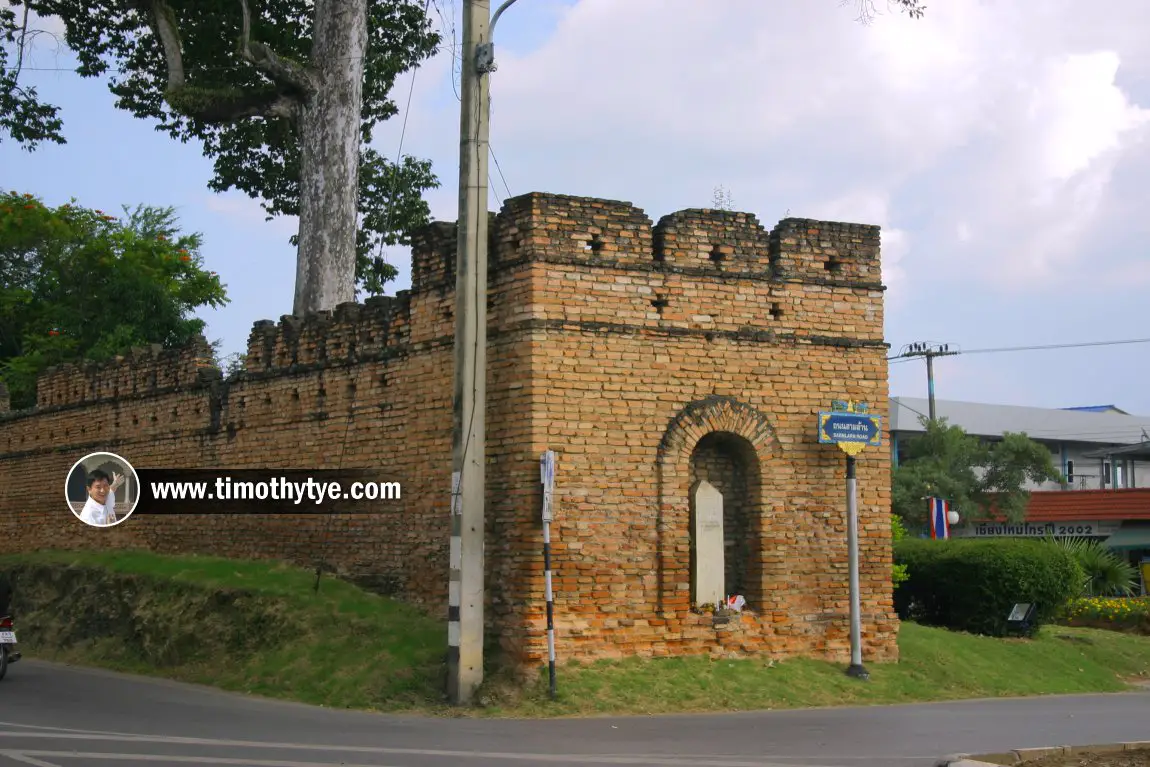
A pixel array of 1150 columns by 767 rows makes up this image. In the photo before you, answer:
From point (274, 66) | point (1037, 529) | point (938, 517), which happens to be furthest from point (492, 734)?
point (1037, 529)

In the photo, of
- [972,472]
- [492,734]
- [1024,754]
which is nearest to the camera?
[1024,754]

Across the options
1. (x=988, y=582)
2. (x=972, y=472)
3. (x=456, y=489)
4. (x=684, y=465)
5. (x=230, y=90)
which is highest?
(x=230, y=90)

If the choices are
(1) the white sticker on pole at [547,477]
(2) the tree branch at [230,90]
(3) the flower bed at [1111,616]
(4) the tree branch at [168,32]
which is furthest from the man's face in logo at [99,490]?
(3) the flower bed at [1111,616]

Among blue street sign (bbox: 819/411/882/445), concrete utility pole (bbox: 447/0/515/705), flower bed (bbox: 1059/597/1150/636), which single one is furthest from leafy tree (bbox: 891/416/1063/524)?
concrete utility pole (bbox: 447/0/515/705)

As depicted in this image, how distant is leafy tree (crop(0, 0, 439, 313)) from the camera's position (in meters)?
26.2

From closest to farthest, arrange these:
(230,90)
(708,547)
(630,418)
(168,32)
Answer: (630,418) < (708,547) < (230,90) < (168,32)

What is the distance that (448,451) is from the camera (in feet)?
55.5

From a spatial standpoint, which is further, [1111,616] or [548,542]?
[1111,616]

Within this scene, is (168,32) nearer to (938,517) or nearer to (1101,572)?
(938,517)

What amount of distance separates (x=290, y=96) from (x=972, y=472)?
3234cm

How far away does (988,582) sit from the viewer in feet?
67.1

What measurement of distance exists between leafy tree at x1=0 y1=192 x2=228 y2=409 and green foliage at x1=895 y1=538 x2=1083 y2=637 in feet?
51.0

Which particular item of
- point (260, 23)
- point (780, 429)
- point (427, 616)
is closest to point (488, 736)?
point (427, 616)

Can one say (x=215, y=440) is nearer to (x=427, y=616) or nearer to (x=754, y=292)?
(x=427, y=616)
